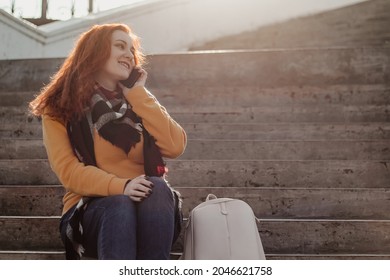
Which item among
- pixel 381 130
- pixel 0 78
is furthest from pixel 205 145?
pixel 0 78

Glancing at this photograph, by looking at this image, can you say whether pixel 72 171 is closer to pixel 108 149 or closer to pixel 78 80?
pixel 108 149

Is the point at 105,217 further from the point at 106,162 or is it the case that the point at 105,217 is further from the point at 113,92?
the point at 113,92

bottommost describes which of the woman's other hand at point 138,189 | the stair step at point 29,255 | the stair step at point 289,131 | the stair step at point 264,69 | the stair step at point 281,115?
the stair step at point 29,255

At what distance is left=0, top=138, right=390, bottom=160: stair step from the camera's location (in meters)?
3.62

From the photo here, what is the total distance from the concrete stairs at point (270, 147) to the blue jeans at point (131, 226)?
0.55 m

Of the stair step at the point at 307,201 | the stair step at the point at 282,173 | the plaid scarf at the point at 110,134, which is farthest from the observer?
the stair step at the point at 282,173

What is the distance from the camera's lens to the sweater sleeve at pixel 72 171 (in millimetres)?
2314

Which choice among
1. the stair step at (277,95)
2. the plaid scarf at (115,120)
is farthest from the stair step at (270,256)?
the stair step at (277,95)

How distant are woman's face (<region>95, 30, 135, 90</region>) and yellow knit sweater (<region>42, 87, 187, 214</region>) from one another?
0.34 feet

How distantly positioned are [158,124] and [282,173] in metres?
1.07

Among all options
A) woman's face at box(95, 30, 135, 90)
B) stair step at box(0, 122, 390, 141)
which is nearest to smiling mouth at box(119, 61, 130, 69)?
woman's face at box(95, 30, 135, 90)

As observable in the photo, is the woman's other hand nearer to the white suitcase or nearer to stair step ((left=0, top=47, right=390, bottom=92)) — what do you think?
the white suitcase

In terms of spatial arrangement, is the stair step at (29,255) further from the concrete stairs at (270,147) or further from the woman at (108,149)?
the woman at (108,149)
